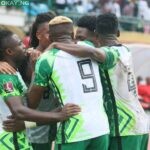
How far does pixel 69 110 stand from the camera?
4473 millimetres

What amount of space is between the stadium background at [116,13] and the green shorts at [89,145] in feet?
44.3

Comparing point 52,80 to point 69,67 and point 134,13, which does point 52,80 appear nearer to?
point 69,67

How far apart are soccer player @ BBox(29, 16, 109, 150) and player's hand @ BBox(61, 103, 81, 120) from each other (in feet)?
0.13

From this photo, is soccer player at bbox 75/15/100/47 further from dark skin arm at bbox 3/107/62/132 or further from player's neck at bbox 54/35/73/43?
dark skin arm at bbox 3/107/62/132

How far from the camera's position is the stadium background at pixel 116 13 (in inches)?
738

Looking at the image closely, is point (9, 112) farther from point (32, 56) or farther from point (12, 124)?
point (32, 56)

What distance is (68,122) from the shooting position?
4.56 meters

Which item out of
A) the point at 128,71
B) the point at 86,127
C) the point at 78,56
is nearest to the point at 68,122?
the point at 86,127

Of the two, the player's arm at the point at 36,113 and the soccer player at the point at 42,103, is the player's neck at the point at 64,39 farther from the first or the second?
the player's arm at the point at 36,113

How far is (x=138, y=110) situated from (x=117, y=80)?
13.2 inches

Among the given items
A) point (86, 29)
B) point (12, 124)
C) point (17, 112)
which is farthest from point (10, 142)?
point (86, 29)

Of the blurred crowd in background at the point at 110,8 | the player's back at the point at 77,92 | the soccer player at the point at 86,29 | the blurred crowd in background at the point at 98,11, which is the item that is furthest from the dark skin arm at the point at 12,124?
the blurred crowd in background at the point at 110,8

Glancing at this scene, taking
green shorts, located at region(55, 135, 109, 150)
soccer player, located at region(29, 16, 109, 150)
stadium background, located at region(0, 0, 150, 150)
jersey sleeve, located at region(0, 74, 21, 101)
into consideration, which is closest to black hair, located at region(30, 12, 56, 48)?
soccer player, located at region(29, 16, 109, 150)

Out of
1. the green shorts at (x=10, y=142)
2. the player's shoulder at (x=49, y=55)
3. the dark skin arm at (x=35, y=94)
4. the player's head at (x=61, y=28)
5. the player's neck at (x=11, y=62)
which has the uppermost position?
the player's head at (x=61, y=28)
